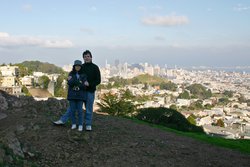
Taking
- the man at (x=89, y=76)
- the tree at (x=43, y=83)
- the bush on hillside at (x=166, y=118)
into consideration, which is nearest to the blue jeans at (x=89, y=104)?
the man at (x=89, y=76)

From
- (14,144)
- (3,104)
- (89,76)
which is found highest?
(89,76)

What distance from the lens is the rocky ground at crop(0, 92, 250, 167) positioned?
17.1 feet

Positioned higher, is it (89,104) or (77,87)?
(77,87)

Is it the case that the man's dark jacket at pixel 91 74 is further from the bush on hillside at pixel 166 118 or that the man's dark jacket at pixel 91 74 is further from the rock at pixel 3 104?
the bush on hillside at pixel 166 118

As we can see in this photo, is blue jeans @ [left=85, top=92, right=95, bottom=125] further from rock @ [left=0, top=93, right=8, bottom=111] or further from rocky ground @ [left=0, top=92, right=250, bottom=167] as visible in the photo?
rock @ [left=0, top=93, right=8, bottom=111]

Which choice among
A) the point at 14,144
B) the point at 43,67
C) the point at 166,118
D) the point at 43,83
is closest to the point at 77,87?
the point at 14,144

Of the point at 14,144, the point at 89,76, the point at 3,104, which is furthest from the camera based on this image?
the point at 3,104

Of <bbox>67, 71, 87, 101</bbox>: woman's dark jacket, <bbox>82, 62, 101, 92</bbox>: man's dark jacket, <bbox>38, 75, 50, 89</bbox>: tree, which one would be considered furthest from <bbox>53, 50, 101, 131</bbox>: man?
<bbox>38, 75, 50, 89</bbox>: tree

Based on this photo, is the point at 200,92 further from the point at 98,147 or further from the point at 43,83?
the point at 98,147

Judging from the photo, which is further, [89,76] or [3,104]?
[3,104]

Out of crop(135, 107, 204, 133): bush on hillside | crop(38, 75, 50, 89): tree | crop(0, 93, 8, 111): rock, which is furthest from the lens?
crop(38, 75, 50, 89): tree

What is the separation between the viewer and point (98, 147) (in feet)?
19.2

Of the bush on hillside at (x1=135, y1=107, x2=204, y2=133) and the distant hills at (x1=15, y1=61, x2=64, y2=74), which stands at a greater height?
the distant hills at (x1=15, y1=61, x2=64, y2=74)

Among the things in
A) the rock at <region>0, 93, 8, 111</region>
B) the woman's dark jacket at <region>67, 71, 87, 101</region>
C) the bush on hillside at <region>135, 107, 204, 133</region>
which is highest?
the woman's dark jacket at <region>67, 71, 87, 101</region>
